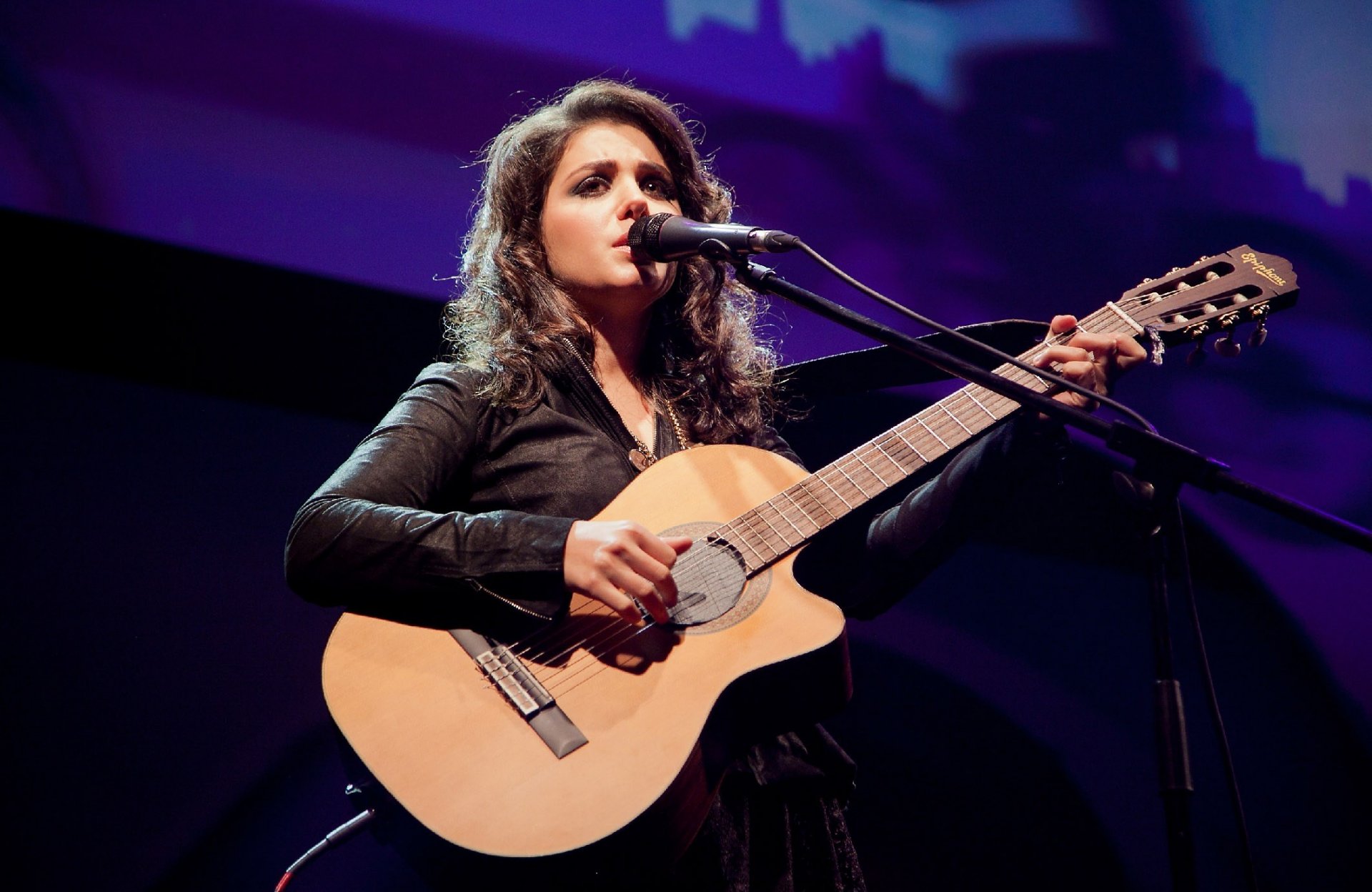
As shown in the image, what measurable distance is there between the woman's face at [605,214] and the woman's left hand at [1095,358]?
0.88 m

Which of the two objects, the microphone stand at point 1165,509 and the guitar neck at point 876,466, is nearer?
the microphone stand at point 1165,509

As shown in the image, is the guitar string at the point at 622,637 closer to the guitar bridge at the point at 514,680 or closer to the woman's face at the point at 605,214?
the guitar bridge at the point at 514,680

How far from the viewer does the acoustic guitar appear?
1.24m

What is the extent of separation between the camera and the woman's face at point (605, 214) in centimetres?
200

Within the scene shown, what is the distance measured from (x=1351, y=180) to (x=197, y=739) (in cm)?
330

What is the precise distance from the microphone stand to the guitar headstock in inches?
26.9

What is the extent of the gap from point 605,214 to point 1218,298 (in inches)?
50.6

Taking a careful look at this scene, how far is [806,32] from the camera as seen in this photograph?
255cm

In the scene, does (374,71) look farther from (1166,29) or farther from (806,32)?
(1166,29)

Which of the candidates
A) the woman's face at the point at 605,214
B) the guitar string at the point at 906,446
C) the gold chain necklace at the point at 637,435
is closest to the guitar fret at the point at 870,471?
the guitar string at the point at 906,446

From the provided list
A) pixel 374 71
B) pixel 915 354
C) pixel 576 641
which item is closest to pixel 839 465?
pixel 915 354

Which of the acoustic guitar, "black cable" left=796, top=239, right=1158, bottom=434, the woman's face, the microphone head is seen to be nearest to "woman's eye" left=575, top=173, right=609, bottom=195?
the woman's face

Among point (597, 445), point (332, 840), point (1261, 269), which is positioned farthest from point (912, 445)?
point (332, 840)

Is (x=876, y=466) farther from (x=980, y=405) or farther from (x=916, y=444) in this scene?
(x=980, y=405)
